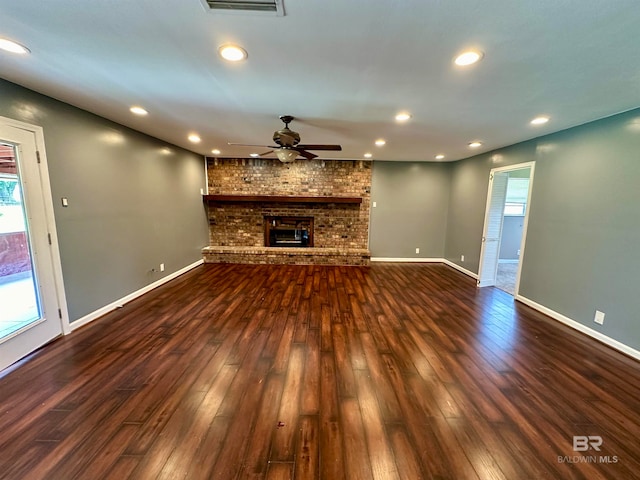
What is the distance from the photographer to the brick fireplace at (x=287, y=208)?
5.99 meters

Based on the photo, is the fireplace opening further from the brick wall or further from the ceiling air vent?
the ceiling air vent

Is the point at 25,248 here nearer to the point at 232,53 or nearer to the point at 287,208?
the point at 232,53

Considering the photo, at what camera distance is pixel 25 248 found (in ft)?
7.75

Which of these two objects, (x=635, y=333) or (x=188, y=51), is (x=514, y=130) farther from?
(x=188, y=51)

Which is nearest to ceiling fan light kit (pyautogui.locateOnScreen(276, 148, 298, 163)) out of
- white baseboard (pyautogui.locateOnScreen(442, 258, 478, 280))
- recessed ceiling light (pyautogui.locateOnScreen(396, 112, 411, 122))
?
recessed ceiling light (pyautogui.locateOnScreen(396, 112, 411, 122))

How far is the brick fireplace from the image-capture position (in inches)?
236

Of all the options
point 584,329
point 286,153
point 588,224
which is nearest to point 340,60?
point 286,153

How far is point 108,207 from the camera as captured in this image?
3275 millimetres

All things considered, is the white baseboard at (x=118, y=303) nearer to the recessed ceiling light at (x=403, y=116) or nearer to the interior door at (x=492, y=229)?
the recessed ceiling light at (x=403, y=116)

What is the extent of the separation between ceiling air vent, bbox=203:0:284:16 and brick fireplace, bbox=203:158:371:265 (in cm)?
470

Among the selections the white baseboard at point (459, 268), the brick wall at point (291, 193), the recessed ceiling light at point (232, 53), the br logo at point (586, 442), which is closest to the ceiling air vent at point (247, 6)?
the recessed ceiling light at point (232, 53)

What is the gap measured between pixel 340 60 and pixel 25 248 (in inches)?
128

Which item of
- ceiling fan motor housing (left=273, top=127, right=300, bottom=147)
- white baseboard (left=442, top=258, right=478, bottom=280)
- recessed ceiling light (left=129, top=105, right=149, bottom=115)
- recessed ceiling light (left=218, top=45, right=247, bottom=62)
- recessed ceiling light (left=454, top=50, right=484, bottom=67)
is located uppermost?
recessed ceiling light (left=129, top=105, right=149, bottom=115)

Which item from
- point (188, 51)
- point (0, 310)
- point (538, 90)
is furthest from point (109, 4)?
point (538, 90)
